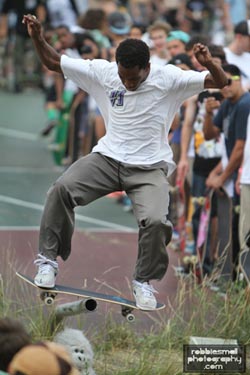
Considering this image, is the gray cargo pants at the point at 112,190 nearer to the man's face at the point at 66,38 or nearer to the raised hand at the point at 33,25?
the raised hand at the point at 33,25

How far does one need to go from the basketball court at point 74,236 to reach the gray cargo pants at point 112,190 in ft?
3.87

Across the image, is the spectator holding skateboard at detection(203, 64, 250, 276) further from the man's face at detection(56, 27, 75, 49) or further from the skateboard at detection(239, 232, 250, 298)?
the man's face at detection(56, 27, 75, 49)

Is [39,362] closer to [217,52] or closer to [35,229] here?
[217,52]

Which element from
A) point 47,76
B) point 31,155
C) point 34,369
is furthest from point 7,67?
point 34,369

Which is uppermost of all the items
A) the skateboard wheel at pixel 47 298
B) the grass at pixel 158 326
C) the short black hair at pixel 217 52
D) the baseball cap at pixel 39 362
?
the short black hair at pixel 217 52

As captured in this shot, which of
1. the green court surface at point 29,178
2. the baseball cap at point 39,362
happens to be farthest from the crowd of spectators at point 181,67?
the baseball cap at point 39,362

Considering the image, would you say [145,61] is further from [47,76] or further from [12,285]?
[47,76]

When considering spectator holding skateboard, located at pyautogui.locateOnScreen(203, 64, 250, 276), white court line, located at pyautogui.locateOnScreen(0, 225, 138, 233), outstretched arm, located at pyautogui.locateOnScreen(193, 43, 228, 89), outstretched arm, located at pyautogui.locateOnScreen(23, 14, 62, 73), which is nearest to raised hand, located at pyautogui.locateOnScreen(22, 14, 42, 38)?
outstretched arm, located at pyautogui.locateOnScreen(23, 14, 62, 73)

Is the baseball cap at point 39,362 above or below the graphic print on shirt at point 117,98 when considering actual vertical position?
below

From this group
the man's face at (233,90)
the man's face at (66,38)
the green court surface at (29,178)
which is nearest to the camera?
the man's face at (233,90)

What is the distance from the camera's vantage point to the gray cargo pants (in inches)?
331

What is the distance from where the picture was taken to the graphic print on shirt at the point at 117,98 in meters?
8.58

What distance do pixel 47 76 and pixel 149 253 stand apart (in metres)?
18.9

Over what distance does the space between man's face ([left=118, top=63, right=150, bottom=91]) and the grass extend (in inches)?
69.9
